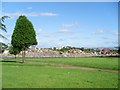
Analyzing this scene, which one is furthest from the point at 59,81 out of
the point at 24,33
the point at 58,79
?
the point at 24,33

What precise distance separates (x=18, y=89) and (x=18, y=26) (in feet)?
133

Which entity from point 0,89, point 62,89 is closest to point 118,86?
point 62,89

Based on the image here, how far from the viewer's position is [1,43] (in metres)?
37.7

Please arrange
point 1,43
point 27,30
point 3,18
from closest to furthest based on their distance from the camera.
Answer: point 1,43, point 3,18, point 27,30

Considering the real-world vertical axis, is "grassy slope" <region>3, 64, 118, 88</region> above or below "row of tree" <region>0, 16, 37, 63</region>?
below

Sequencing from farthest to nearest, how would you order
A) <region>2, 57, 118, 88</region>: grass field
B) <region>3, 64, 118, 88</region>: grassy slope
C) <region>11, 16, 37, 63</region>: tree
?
<region>11, 16, 37, 63</region>: tree < <region>2, 57, 118, 88</region>: grass field < <region>3, 64, 118, 88</region>: grassy slope

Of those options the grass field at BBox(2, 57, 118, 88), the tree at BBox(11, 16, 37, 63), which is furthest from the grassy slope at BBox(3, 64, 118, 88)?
the tree at BBox(11, 16, 37, 63)

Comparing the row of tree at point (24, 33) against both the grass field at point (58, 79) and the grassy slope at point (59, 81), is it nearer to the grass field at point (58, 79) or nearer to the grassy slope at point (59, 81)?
the grass field at point (58, 79)

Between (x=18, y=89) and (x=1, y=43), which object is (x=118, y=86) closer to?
(x=18, y=89)

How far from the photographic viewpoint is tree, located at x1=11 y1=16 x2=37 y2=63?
185 ft

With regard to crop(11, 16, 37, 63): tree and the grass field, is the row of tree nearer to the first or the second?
crop(11, 16, 37, 63): tree

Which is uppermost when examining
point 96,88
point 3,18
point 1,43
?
point 3,18

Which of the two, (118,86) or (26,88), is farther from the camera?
(118,86)

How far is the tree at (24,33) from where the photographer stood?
2219 inches
